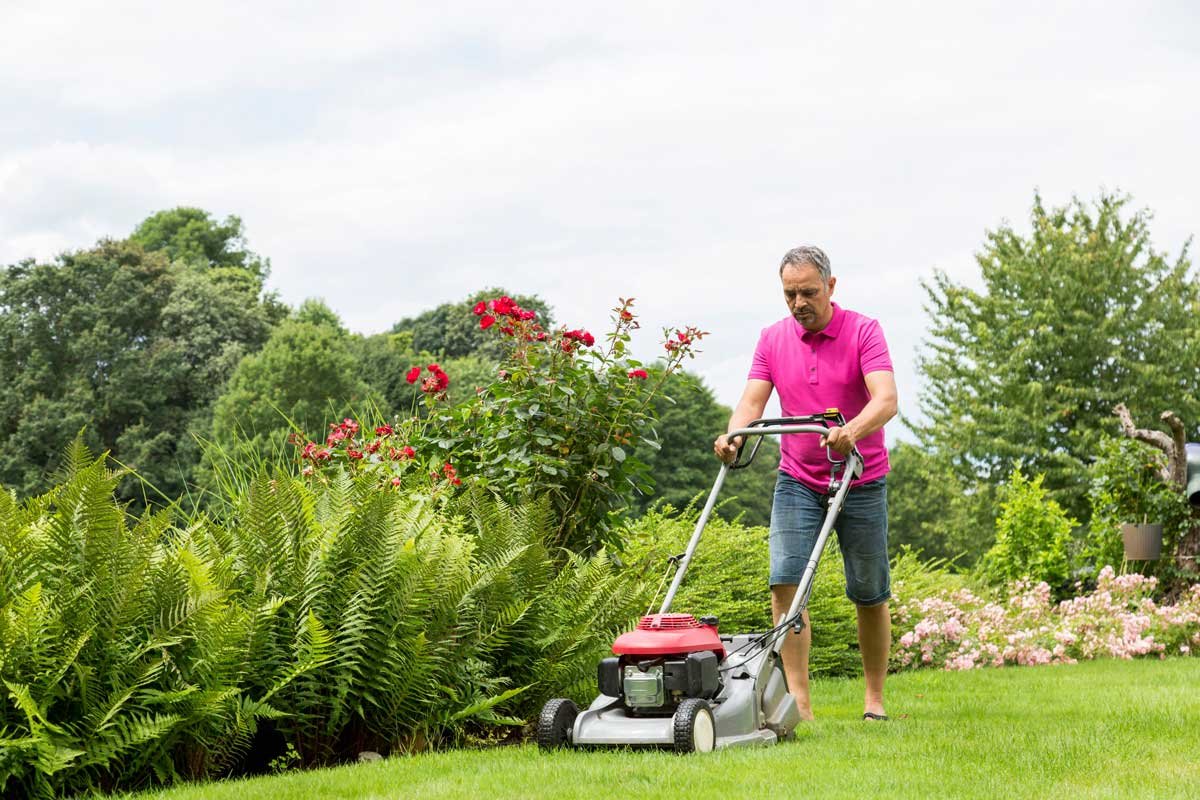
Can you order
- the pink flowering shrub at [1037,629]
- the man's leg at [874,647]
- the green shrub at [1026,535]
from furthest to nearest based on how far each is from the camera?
the green shrub at [1026,535] < the pink flowering shrub at [1037,629] < the man's leg at [874,647]

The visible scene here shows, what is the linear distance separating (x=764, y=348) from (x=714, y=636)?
5.29 ft

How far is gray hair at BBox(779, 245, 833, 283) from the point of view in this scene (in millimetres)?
5668

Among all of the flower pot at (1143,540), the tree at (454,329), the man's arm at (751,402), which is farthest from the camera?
the tree at (454,329)

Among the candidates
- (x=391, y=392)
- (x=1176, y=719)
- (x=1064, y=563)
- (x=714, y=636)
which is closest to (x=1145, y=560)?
(x=1064, y=563)

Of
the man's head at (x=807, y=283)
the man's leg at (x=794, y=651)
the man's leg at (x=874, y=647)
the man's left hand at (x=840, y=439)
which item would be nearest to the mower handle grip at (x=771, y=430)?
the man's left hand at (x=840, y=439)

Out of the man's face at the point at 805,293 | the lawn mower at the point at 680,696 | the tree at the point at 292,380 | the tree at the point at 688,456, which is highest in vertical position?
the tree at the point at 292,380

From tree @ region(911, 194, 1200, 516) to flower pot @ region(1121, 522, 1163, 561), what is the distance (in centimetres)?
1554

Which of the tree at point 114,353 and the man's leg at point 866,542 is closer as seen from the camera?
the man's leg at point 866,542

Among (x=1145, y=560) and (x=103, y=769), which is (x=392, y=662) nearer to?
(x=103, y=769)

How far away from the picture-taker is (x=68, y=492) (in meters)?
4.66

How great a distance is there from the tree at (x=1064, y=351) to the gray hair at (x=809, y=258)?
2344cm

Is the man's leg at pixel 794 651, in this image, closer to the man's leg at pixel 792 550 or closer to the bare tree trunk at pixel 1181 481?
the man's leg at pixel 792 550

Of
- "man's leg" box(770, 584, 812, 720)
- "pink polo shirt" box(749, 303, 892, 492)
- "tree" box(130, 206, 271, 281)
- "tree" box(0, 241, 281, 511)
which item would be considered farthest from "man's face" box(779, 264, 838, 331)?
"tree" box(130, 206, 271, 281)

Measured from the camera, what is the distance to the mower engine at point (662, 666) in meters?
4.72
